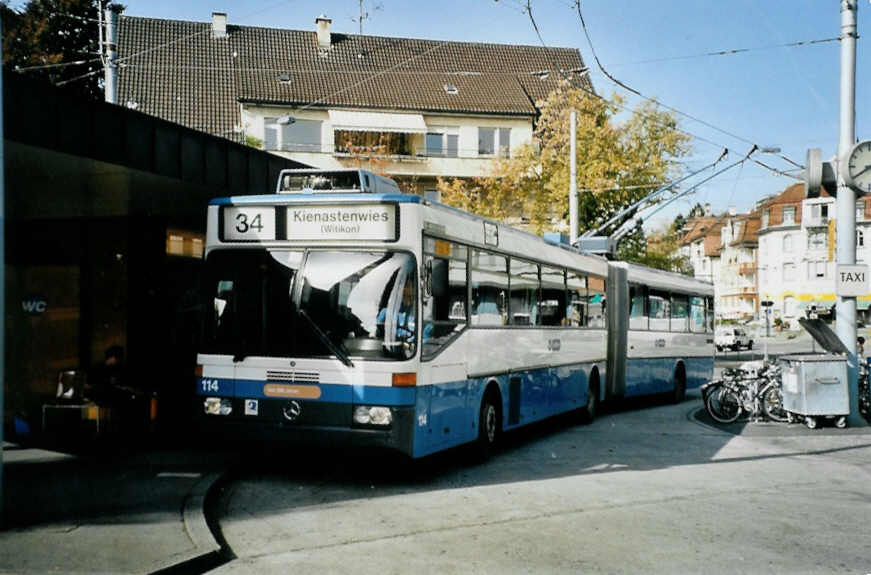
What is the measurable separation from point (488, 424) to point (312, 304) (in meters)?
3.23

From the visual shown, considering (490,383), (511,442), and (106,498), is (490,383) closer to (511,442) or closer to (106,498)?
(511,442)

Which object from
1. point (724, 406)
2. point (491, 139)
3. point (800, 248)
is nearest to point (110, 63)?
point (724, 406)

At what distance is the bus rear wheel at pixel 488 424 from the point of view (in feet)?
36.8

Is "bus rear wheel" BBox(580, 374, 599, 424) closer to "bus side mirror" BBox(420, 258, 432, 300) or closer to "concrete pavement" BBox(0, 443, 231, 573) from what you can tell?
"concrete pavement" BBox(0, 443, 231, 573)

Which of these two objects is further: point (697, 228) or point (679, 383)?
point (697, 228)

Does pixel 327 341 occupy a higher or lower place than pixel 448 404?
higher

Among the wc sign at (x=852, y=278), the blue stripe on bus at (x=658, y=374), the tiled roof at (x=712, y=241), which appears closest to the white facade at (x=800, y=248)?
the tiled roof at (x=712, y=241)

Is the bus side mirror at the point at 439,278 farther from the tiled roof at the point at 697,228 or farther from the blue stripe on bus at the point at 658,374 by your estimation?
the tiled roof at the point at 697,228

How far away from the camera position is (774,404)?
53.5ft

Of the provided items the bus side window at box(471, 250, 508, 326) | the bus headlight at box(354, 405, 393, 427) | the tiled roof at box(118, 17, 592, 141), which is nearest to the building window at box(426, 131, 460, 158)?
the tiled roof at box(118, 17, 592, 141)

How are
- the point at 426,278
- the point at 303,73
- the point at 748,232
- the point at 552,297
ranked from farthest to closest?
the point at 748,232
the point at 303,73
the point at 552,297
the point at 426,278

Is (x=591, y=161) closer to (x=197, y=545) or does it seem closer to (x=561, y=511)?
(x=561, y=511)

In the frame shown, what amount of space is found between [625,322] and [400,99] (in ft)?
105

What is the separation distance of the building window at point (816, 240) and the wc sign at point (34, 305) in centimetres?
8875
